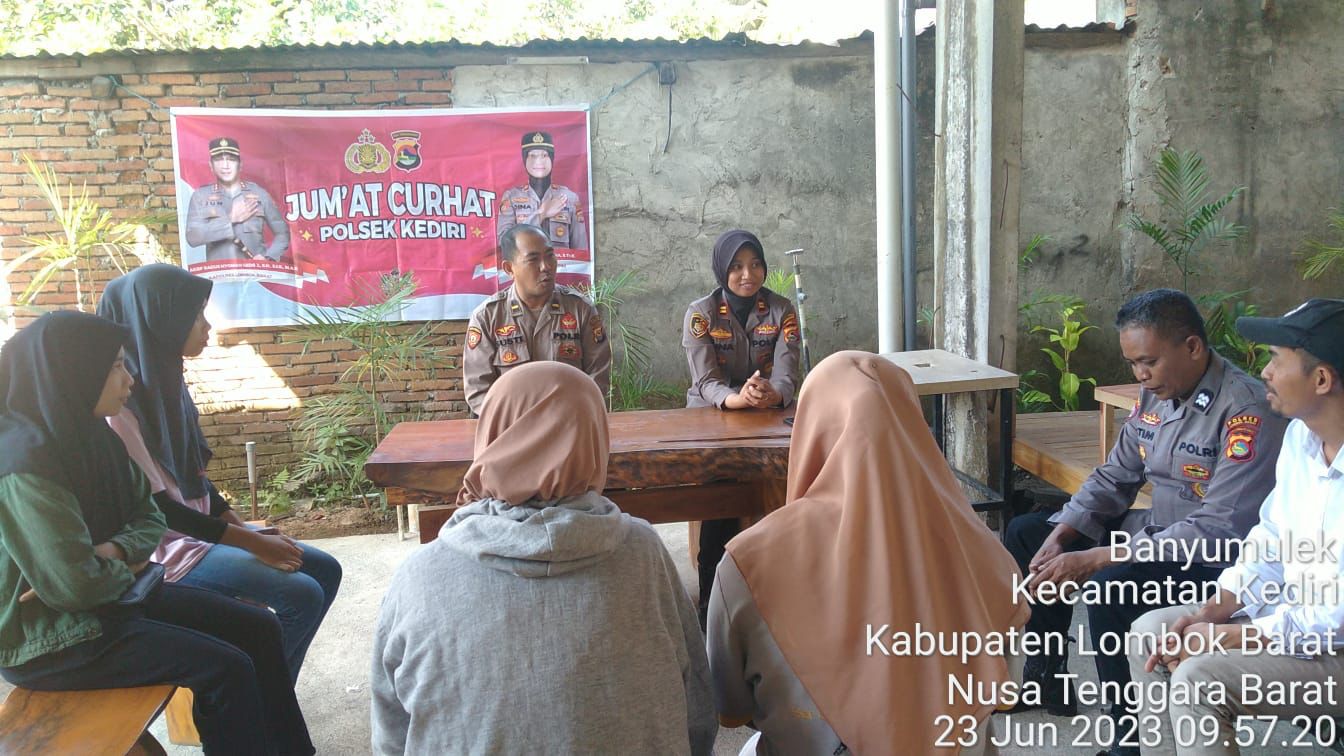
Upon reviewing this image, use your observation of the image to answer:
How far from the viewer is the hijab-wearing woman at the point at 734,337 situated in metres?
3.88

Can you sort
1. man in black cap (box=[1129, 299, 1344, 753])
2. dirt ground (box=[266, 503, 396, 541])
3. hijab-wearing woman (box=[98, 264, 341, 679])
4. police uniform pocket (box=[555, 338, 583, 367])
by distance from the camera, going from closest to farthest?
man in black cap (box=[1129, 299, 1344, 753]), hijab-wearing woman (box=[98, 264, 341, 679]), police uniform pocket (box=[555, 338, 583, 367]), dirt ground (box=[266, 503, 396, 541])

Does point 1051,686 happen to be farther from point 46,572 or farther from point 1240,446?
point 46,572

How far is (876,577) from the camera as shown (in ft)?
5.60

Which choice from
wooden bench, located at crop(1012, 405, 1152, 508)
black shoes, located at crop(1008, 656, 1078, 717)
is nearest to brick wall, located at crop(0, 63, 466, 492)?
wooden bench, located at crop(1012, 405, 1152, 508)

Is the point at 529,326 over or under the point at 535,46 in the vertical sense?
under

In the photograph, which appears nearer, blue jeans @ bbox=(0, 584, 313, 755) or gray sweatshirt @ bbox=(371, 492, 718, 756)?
gray sweatshirt @ bbox=(371, 492, 718, 756)

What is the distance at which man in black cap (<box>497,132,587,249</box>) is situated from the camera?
6.03m

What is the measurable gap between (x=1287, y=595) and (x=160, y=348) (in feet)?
10.1

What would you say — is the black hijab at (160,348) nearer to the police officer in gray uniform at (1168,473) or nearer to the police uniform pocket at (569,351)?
the police uniform pocket at (569,351)

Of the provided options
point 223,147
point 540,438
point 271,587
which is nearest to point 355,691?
point 271,587

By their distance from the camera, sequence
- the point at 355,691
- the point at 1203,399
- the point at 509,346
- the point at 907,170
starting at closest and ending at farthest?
the point at 1203,399 → the point at 355,691 → the point at 509,346 → the point at 907,170

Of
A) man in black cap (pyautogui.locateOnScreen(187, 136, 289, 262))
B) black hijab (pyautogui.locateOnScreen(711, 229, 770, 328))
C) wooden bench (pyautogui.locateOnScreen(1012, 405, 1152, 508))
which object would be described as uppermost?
man in black cap (pyautogui.locateOnScreen(187, 136, 289, 262))

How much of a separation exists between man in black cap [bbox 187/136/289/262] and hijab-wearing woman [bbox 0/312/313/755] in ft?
12.4

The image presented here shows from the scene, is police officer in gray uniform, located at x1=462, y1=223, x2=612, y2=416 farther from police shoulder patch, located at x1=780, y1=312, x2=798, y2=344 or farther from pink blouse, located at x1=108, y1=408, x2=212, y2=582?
pink blouse, located at x1=108, y1=408, x2=212, y2=582
